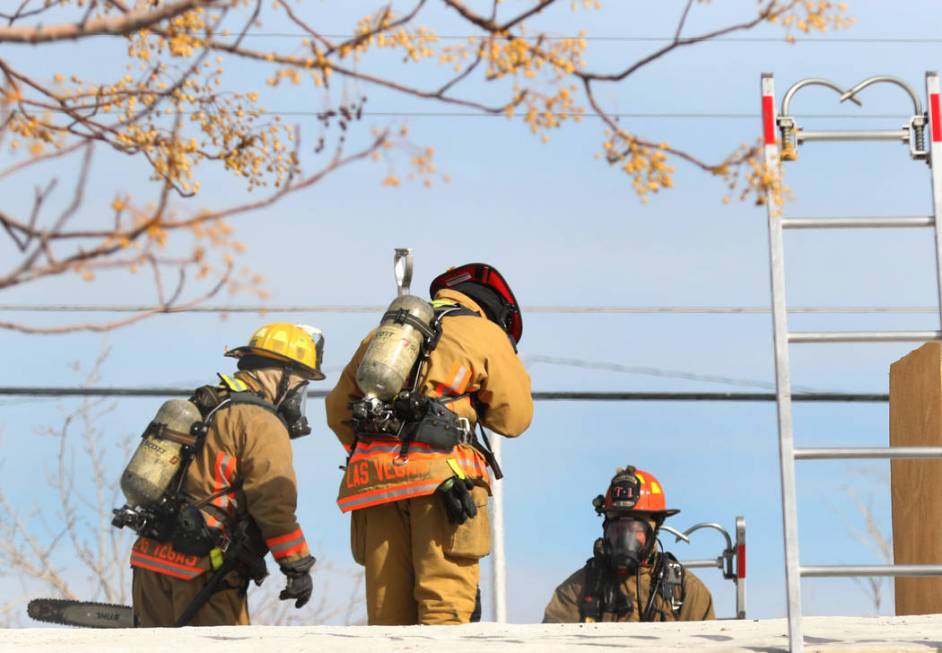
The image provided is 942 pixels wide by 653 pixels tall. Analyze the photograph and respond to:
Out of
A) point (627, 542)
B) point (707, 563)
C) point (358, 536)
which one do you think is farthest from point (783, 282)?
point (707, 563)

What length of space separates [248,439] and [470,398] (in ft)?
3.85

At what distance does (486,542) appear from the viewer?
7293 mm

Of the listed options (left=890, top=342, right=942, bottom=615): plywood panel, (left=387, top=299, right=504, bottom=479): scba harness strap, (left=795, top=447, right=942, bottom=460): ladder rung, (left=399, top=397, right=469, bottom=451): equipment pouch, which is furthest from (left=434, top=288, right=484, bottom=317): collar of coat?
(left=795, top=447, right=942, bottom=460): ladder rung

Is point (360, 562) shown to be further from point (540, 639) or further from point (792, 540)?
point (792, 540)

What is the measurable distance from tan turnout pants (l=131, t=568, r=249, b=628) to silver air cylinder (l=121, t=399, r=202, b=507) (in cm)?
43

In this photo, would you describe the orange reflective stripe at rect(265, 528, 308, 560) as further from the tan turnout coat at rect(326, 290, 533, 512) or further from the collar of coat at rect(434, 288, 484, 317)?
the collar of coat at rect(434, 288, 484, 317)

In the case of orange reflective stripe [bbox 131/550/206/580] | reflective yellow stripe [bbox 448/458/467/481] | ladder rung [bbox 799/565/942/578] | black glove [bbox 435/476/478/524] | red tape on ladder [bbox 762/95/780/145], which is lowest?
ladder rung [bbox 799/565/942/578]

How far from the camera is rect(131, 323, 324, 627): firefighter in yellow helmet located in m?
7.95

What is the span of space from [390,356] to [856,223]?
2.33m

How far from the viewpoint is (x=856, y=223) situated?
18.4ft

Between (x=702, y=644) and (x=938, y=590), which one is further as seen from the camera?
(x=938, y=590)

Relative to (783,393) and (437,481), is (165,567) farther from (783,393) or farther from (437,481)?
(783,393)

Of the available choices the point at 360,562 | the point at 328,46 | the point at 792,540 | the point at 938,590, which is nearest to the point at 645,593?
the point at 938,590

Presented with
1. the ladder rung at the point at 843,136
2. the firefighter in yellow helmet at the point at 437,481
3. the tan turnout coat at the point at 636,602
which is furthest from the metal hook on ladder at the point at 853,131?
the tan turnout coat at the point at 636,602
